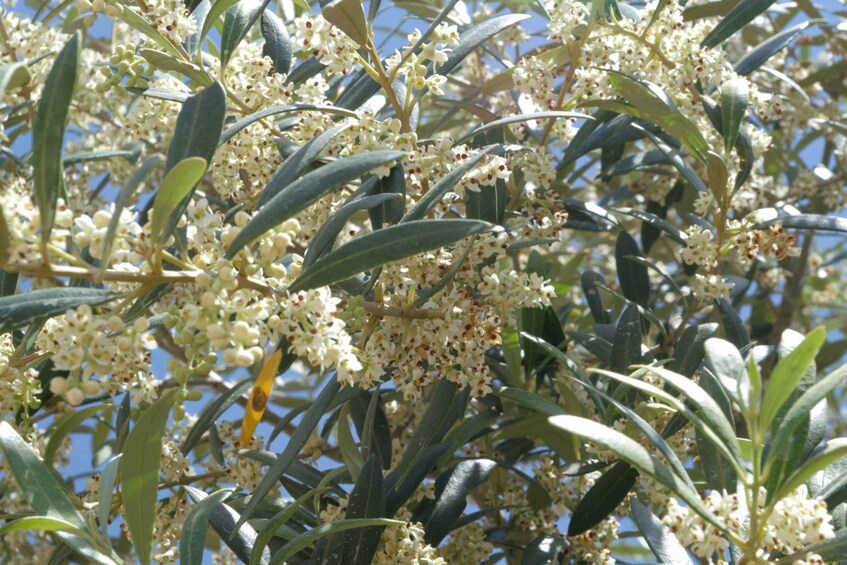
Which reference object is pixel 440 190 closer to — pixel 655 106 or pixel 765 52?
pixel 655 106

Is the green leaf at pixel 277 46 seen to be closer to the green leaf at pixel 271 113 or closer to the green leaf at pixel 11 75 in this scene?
the green leaf at pixel 271 113

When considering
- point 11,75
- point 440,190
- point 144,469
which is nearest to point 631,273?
point 440,190

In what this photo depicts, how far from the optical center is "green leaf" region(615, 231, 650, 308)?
8.89ft

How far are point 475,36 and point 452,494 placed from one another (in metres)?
0.98

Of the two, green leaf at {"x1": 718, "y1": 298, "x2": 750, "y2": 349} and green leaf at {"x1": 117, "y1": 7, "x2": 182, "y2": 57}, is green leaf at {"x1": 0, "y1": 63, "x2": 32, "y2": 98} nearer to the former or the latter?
green leaf at {"x1": 117, "y1": 7, "x2": 182, "y2": 57}

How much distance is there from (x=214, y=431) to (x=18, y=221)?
124 cm

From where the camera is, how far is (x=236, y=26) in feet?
6.81

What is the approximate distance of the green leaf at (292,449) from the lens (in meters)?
1.69

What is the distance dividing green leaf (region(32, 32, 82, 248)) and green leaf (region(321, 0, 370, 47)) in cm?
49

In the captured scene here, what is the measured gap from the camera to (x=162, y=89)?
2.02m

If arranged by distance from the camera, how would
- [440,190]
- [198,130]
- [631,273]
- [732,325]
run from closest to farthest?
[198,130], [440,190], [732,325], [631,273]

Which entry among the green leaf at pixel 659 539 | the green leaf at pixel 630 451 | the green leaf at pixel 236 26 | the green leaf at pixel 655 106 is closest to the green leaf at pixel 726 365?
the green leaf at pixel 630 451

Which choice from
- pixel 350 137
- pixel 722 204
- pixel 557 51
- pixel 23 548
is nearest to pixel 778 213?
pixel 722 204

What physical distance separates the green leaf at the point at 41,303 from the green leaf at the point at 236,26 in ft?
2.34
